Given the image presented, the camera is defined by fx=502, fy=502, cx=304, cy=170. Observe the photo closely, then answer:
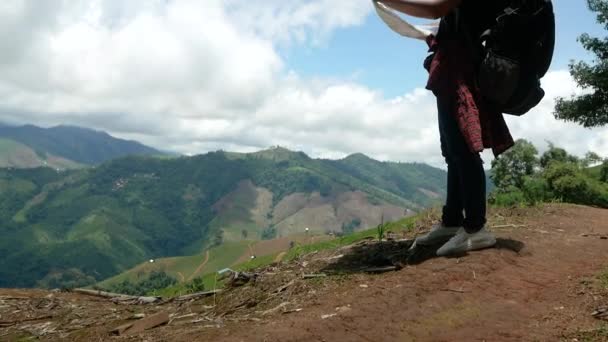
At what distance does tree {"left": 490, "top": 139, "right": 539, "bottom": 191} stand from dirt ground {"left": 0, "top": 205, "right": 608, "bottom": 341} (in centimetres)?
2934

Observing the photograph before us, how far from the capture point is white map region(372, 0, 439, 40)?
5.45m

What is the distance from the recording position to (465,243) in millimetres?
5402

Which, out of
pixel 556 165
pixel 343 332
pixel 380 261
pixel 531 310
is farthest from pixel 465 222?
pixel 556 165

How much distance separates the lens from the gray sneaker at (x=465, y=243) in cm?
541

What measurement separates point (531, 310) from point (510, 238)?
214 cm

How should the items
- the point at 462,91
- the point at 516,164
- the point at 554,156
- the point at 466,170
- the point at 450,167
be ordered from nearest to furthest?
the point at 462,91 → the point at 466,170 → the point at 450,167 → the point at 554,156 → the point at 516,164

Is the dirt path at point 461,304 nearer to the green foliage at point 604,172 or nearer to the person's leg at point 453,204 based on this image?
the person's leg at point 453,204

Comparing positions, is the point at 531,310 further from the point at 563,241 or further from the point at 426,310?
the point at 563,241

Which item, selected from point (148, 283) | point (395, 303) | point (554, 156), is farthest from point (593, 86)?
point (148, 283)

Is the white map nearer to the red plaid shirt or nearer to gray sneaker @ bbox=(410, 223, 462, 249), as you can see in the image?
the red plaid shirt

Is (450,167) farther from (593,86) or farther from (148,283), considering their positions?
(148,283)

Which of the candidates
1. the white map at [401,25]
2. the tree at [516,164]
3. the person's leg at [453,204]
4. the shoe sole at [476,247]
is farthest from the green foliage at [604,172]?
the white map at [401,25]

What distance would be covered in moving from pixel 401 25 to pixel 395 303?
3049 millimetres

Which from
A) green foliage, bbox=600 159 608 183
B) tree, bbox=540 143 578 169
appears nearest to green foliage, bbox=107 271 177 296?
tree, bbox=540 143 578 169
